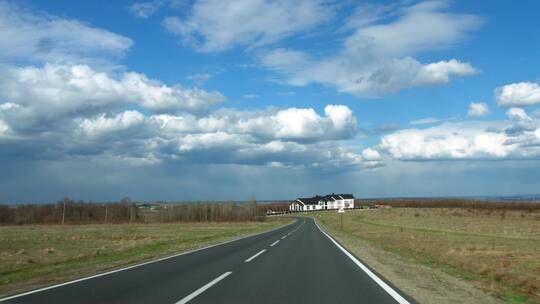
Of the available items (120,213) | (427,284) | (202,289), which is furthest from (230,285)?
(120,213)

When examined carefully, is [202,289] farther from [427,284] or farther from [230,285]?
[427,284]

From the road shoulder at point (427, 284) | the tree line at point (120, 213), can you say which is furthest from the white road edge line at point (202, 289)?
the tree line at point (120, 213)

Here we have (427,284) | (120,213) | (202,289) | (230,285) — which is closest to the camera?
(202,289)

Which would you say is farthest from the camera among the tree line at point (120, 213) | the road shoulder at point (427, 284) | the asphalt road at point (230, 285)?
the tree line at point (120, 213)

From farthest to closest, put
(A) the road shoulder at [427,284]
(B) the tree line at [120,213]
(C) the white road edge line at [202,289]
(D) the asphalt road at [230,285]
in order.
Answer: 1. (B) the tree line at [120,213]
2. (A) the road shoulder at [427,284]
3. (D) the asphalt road at [230,285]
4. (C) the white road edge line at [202,289]

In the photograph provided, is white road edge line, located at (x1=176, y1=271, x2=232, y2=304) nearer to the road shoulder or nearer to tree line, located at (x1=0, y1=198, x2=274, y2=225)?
the road shoulder

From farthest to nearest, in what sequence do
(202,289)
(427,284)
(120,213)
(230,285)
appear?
(120,213)
(427,284)
(230,285)
(202,289)

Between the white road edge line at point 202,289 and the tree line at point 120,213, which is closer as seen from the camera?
the white road edge line at point 202,289

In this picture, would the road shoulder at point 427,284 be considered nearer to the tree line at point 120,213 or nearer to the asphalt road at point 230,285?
the asphalt road at point 230,285

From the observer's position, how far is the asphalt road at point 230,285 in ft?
34.1

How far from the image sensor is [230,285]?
1240cm

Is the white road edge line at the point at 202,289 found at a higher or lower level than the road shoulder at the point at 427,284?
higher

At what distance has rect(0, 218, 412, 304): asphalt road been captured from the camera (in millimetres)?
10406

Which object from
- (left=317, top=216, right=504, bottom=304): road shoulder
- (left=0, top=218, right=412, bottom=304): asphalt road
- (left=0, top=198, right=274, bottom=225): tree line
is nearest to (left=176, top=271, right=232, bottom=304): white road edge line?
(left=0, top=218, right=412, bottom=304): asphalt road
